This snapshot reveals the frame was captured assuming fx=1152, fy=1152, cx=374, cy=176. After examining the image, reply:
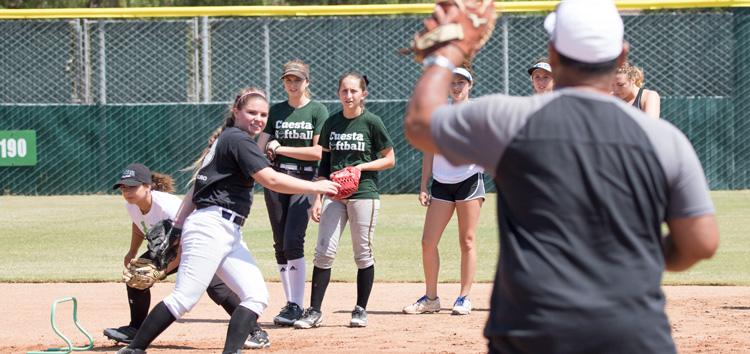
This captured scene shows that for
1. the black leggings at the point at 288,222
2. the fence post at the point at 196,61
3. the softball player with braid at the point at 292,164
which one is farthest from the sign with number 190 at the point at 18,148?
the black leggings at the point at 288,222

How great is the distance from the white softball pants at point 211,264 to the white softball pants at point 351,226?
1.53 metres

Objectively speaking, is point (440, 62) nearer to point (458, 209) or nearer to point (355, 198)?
point (355, 198)

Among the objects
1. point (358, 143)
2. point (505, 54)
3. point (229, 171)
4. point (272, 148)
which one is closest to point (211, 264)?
point (229, 171)

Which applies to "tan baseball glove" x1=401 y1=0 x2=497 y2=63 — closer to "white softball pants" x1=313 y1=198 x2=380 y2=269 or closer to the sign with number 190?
"white softball pants" x1=313 y1=198 x2=380 y2=269

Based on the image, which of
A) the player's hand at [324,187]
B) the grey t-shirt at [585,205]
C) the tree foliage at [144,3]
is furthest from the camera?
the tree foliage at [144,3]

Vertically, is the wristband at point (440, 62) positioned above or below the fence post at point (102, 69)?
above

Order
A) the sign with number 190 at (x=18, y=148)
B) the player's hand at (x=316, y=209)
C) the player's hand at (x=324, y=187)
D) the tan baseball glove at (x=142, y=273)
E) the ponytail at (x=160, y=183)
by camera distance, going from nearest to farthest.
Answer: the player's hand at (x=324, y=187) → the tan baseball glove at (x=142, y=273) → the ponytail at (x=160, y=183) → the player's hand at (x=316, y=209) → the sign with number 190 at (x=18, y=148)

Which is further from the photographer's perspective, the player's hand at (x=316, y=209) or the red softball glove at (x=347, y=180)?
the player's hand at (x=316, y=209)

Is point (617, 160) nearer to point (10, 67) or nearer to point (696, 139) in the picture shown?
point (696, 139)

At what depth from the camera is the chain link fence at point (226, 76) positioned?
17891 millimetres

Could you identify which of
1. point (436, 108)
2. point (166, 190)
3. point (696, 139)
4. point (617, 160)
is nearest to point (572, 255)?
point (617, 160)

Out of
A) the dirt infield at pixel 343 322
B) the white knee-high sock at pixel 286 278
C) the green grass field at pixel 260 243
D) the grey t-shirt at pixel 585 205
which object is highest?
the grey t-shirt at pixel 585 205

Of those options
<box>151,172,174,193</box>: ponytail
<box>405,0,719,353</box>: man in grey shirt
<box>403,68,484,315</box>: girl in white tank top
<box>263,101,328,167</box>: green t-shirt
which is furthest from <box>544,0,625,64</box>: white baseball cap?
<box>263,101,328,167</box>: green t-shirt

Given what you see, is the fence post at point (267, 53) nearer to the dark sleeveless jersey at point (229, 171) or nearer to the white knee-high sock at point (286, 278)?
the white knee-high sock at point (286, 278)
